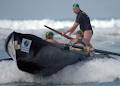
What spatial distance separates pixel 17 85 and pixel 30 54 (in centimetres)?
81

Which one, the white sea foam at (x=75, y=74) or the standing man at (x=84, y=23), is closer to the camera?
the white sea foam at (x=75, y=74)

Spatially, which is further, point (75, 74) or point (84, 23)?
point (84, 23)

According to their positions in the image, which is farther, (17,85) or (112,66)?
(112,66)

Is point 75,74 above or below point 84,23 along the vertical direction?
below

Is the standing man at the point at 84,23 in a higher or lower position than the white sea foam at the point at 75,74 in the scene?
higher

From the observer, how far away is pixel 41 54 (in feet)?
43.9

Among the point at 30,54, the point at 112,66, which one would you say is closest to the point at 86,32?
the point at 112,66

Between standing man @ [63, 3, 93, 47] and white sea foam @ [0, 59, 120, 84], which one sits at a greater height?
standing man @ [63, 3, 93, 47]

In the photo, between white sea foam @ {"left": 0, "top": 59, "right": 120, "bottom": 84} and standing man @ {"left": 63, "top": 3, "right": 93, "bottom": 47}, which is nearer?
white sea foam @ {"left": 0, "top": 59, "right": 120, "bottom": 84}

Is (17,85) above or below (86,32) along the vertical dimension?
below

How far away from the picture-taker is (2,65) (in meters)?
14.5

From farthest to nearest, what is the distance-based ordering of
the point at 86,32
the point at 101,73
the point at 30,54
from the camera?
the point at 86,32, the point at 101,73, the point at 30,54

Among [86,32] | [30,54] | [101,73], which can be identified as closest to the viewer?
[30,54]

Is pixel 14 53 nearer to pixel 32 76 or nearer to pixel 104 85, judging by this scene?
pixel 32 76
